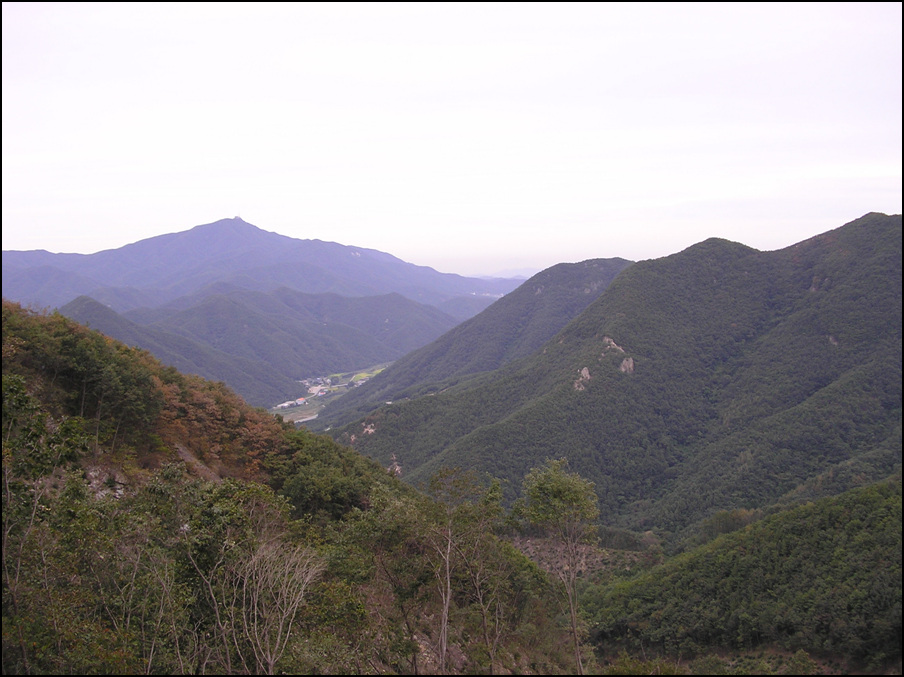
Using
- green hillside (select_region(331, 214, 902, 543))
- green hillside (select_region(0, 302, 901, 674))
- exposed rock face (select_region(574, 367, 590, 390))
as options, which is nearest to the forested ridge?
green hillside (select_region(0, 302, 901, 674))

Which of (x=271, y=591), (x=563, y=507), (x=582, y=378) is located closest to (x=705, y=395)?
(x=582, y=378)

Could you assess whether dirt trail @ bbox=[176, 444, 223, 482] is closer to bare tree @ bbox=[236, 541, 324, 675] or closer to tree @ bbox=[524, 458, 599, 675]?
bare tree @ bbox=[236, 541, 324, 675]

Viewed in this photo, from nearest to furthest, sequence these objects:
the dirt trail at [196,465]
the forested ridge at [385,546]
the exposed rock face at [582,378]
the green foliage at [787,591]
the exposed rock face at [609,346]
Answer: the forested ridge at [385,546]
the green foliage at [787,591]
the dirt trail at [196,465]
the exposed rock face at [582,378]
the exposed rock face at [609,346]

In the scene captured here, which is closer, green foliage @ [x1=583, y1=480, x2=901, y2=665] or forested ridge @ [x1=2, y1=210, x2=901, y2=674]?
forested ridge @ [x1=2, y1=210, x2=901, y2=674]

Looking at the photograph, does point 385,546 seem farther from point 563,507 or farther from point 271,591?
point 563,507

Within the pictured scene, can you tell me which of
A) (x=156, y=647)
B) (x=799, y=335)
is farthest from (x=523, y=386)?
(x=156, y=647)

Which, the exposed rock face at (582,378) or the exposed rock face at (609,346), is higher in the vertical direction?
the exposed rock face at (609,346)

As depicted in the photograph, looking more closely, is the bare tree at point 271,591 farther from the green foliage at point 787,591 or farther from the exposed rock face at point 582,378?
the exposed rock face at point 582,378

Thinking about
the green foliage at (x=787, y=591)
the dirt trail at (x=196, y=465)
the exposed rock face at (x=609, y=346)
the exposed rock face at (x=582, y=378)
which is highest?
the exposed rock face at (x=609, y=346)

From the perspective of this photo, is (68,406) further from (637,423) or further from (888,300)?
(888,300)

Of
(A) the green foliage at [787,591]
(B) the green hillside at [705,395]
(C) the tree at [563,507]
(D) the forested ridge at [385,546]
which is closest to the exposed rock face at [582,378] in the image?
(B) the green hillside at [705,395]
